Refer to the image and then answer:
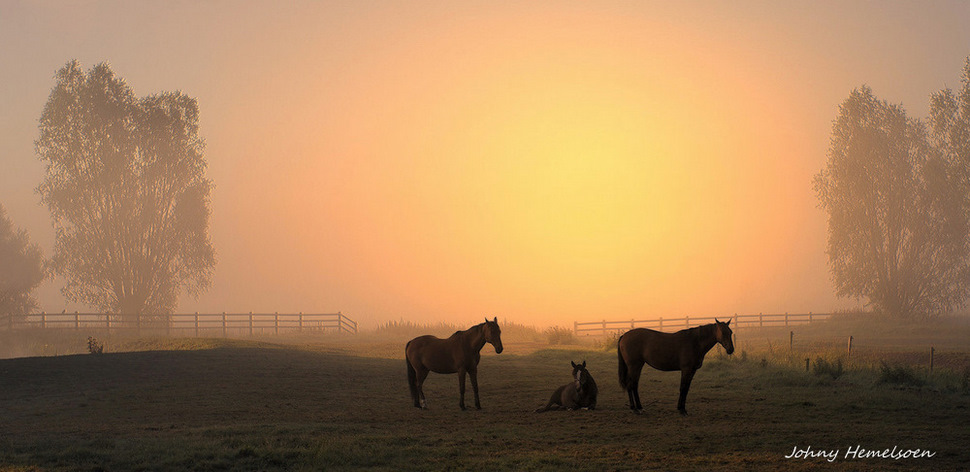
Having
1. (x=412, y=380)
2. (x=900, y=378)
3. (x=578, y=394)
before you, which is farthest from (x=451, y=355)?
(x=900, y=378)

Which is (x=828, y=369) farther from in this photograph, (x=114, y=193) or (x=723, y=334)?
(x=114, y=193)

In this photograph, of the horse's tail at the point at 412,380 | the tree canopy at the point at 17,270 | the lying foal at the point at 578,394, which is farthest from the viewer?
the tree canopy at the point at 17,270

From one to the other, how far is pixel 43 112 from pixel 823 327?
59.1m

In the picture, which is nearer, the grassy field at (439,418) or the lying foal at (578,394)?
the grassy field at (439,418)

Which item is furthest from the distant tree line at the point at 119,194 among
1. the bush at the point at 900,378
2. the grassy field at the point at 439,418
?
the bush at the point at 900,378

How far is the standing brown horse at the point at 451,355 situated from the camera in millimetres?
17750

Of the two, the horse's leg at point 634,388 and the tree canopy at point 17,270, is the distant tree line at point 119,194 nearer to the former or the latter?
the tree canopy at point 17,270

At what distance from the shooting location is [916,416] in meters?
16.3

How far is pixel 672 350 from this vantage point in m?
16.5

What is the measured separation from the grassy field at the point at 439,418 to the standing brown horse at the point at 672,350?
2.53ft

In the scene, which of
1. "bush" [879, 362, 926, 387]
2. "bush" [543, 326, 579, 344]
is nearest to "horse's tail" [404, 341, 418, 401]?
"bush" [879, 362, 926, 387]

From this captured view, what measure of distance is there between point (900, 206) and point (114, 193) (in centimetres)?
5676

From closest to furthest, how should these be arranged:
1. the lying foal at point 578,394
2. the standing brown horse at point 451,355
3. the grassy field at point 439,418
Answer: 1. the grassy field at point 439,418
2. the lying foal at point 578,394
3. the standing brown horse at point 451,355

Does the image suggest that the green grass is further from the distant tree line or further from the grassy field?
the distant tree line
